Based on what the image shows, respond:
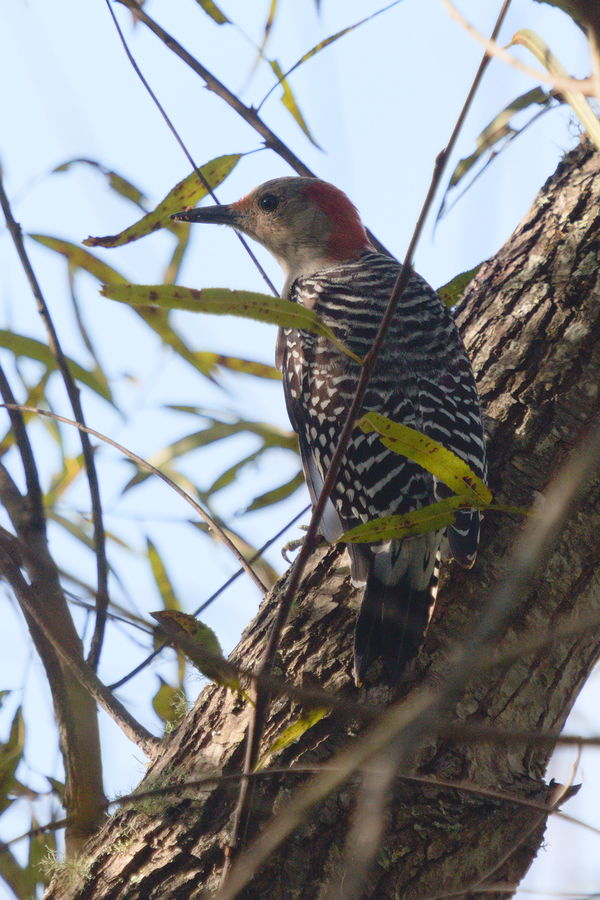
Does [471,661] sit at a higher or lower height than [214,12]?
lower

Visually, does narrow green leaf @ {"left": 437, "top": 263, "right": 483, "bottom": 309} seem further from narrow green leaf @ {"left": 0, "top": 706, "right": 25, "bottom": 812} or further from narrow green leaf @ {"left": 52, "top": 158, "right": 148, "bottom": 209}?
narrow green leaf @ {"left": 0, "top": 706, "right": 25, "bottom": 812}

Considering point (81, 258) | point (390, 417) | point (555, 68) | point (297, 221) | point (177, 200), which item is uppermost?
point (297, 221)

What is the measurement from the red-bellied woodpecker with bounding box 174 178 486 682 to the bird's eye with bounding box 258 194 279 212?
60cm

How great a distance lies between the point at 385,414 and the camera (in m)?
2.91

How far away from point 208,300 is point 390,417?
1491mm

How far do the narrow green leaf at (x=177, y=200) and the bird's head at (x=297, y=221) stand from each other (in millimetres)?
1594

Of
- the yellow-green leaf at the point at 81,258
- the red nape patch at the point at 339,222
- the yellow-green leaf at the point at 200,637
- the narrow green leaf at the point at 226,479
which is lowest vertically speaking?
the yellow-green leaf at the point at 200,637

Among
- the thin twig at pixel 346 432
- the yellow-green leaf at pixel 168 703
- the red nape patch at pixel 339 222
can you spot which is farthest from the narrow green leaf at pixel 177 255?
the thin twig at pixel 346 432

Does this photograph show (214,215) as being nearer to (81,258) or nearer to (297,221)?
(297,221)

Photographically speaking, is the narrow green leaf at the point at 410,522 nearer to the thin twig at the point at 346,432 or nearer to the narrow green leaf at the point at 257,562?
the thin twig at the point at 346,432

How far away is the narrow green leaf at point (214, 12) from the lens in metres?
2.68

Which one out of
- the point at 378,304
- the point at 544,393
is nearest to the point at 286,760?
the point at 544,393

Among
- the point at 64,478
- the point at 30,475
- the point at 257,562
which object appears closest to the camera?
the point at 30,475

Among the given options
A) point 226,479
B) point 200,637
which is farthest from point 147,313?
point 200,637
